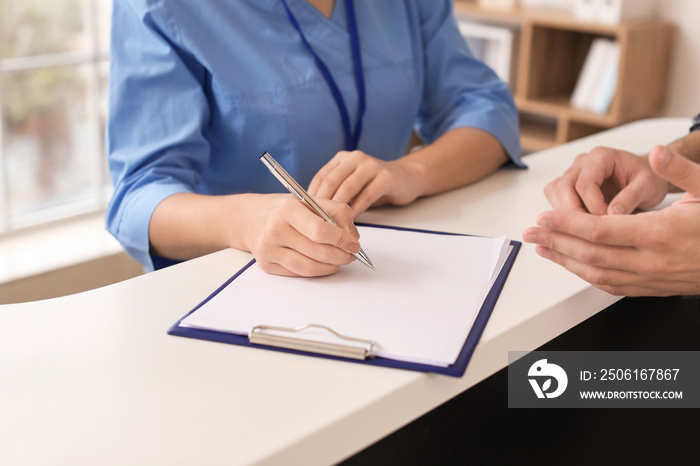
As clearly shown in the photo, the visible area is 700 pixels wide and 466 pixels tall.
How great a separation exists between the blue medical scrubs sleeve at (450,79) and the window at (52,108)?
1377mm

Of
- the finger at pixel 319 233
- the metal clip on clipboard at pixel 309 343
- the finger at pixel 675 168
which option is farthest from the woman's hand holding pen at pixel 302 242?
the finger at pixel 675 168

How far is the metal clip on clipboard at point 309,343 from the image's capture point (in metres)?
0.69

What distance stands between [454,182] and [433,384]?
62 centimetres

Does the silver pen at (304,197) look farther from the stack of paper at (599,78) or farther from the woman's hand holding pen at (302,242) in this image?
the stack of paper at (599,78)

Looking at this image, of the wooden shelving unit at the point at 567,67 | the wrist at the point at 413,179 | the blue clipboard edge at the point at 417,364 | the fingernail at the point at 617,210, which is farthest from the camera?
the wooden shelving unit at the point at 567,67

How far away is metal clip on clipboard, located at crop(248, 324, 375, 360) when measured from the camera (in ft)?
2.26

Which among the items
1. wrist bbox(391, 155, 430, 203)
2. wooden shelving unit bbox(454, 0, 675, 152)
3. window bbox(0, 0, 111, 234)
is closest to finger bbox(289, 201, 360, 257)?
wrist bbox(391, 155, 430, 203)

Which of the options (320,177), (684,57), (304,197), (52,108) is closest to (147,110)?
(320,177)

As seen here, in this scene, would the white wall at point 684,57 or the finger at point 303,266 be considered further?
the white wall at point 684,57

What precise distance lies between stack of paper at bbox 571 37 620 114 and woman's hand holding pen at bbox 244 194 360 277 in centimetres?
243

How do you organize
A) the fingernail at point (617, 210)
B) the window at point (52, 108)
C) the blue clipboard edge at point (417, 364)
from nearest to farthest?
the blue clipboard edge at point (417, 364) < the fingernail at point (617, 210) < the window at point (52, 108)

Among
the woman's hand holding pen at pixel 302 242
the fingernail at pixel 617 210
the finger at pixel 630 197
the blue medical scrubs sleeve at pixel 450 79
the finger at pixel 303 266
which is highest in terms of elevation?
the blue medical scrubs sleeve at pixel 450 79

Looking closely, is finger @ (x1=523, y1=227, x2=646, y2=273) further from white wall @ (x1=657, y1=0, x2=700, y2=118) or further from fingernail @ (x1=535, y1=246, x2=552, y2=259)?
white wall @ (x1=657, y1=0, x2=700, y2=118)

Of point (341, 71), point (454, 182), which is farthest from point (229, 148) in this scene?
point (454, 182)
